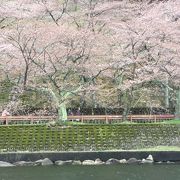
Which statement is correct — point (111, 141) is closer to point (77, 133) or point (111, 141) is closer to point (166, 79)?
point (77, 133)

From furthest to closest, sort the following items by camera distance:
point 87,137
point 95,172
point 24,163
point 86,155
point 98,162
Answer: point 87,137 → point 86,155 → point 98,162 → point 24,163 → point 95,172

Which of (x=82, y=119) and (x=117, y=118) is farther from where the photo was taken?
(x=117, y=118)

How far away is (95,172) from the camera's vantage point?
49.8 ft

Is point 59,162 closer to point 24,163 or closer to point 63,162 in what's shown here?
point 63,162

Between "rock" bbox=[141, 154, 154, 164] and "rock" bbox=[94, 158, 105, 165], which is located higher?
"rock" bbox=[141, 154, 154, 164]

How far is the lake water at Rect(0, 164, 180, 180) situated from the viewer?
46.1ft

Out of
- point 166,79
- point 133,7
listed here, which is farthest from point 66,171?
point 133,7

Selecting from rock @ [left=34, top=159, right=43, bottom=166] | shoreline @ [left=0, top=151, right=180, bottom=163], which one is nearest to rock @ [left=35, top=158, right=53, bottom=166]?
rock @ [left=34, top=159, right=43, bottom=166]

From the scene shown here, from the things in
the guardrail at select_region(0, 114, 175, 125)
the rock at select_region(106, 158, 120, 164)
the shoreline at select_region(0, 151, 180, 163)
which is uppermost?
the guardrail at select_region(0, 114, 175, 125)

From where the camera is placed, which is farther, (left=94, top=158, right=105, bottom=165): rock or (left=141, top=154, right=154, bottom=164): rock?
(left=141, top=154, right=154, bottom=164): rock

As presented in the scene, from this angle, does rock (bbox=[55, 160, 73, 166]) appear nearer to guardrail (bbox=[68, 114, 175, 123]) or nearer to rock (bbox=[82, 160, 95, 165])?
rock (bbox=[82, 160, 95, 165])

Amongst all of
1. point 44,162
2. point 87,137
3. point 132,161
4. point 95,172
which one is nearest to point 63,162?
point 44,162

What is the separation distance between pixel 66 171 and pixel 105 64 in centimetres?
1074

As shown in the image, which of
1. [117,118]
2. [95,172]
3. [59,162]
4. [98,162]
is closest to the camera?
[95,172]
